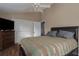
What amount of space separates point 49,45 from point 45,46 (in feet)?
0.27

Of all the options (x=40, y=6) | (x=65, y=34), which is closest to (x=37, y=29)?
(x=40, y=6)

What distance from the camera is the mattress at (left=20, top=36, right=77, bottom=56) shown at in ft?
4.66

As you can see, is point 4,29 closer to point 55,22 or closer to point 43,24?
point 43,24

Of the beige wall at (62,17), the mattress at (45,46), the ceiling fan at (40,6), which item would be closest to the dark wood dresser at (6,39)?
the mattress at (45,46)

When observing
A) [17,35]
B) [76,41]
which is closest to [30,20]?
[17,35]

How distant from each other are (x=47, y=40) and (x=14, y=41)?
51 centimetres

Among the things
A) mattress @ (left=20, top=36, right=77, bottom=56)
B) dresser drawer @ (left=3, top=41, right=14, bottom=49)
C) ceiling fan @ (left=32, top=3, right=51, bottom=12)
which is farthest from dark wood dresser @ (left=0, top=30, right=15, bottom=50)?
ceiling fan @ (left=32, top=3, right=51, bottom=12)

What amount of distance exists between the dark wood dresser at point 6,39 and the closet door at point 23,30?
0.07 metres

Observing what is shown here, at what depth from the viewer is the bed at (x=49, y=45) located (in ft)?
4.71

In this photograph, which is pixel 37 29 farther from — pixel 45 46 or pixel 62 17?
pixel 62 17

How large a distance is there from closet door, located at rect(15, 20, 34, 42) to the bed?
0.06 metres

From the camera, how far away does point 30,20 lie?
5.58 ft

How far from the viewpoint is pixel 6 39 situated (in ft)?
5.21

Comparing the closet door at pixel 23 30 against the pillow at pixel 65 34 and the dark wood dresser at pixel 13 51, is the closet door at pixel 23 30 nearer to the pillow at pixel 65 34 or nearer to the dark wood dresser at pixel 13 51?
the dark wood dresser at pixel 13 51
